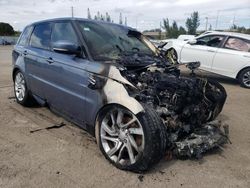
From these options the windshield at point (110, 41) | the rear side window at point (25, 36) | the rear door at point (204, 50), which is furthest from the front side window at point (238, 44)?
the rear side window at point (25, 36)

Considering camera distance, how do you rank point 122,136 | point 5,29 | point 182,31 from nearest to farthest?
point 122,136 → point 182,31 → point 5,29

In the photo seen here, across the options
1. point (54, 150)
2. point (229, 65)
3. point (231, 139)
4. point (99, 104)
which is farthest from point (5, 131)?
point (229, 65)

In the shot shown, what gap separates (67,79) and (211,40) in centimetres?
758

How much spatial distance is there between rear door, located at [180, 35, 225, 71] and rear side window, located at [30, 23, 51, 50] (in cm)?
649

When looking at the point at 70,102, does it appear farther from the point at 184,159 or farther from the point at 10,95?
the point at 10,95

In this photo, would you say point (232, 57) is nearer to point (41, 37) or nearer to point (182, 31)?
point (41, 37)

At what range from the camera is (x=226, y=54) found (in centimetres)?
1039

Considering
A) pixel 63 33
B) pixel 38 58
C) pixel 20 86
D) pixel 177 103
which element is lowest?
pixel 20 86

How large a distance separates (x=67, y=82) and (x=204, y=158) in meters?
2.15

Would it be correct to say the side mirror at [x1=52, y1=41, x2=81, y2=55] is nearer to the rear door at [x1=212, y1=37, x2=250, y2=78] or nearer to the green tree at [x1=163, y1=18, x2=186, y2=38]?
the rear door at [x1=212, y1=37, x2=250, y2=78]

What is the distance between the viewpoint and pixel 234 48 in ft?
34.1

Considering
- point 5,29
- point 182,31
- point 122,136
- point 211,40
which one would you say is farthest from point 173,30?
point 122,136

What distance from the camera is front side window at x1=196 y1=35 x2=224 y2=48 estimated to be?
10695mm

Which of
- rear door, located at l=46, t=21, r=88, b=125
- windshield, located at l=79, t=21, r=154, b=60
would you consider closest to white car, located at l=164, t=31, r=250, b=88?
windshield, located at l=79, t=21, r=154, b=60
